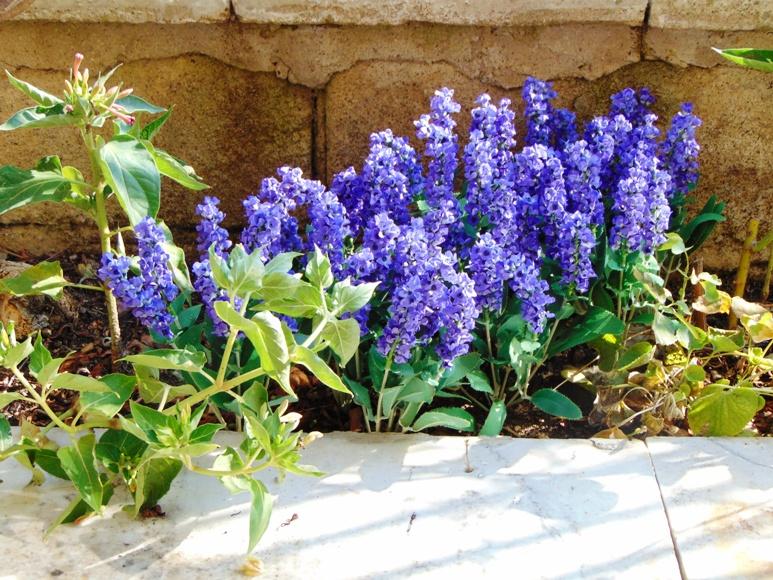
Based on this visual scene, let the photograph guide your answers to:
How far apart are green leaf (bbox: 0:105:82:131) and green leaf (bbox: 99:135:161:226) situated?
9cm

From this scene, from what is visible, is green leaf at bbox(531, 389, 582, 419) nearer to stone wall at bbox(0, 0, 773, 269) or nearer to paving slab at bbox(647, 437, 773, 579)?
paving slab at bbox(647, 437, 773, 579)

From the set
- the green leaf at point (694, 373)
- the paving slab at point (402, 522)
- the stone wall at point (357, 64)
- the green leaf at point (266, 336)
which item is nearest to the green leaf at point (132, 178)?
the green leaf at point (266, 336)

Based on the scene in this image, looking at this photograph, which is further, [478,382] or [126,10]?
[126,10]

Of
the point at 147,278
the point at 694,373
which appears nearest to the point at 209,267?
the point at 147,278

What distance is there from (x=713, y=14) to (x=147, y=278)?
5.48 ft

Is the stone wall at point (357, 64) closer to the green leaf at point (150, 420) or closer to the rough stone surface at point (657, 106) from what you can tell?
the rough stone surface at point (657, 106)

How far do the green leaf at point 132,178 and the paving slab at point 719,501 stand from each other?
4.19 feet

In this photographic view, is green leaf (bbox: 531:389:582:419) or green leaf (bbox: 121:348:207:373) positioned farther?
green leaf (bbox: 531:389:582:419)

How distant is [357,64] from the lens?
2842 millimetres

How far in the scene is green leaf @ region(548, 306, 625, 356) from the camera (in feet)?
8.09

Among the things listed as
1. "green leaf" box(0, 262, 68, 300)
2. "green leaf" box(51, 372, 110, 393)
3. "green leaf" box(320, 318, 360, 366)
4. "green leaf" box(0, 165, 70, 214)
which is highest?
"green leaf" box(0, 165, 70, 214)

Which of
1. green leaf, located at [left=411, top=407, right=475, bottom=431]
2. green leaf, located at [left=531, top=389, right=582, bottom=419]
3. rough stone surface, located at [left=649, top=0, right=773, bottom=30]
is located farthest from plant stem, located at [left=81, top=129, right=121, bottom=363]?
rough stone surface, located at [left=649, top=0, right=773, bottom=30]

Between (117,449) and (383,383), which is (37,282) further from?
(383,383)

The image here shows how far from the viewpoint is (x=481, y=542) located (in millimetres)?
2016
